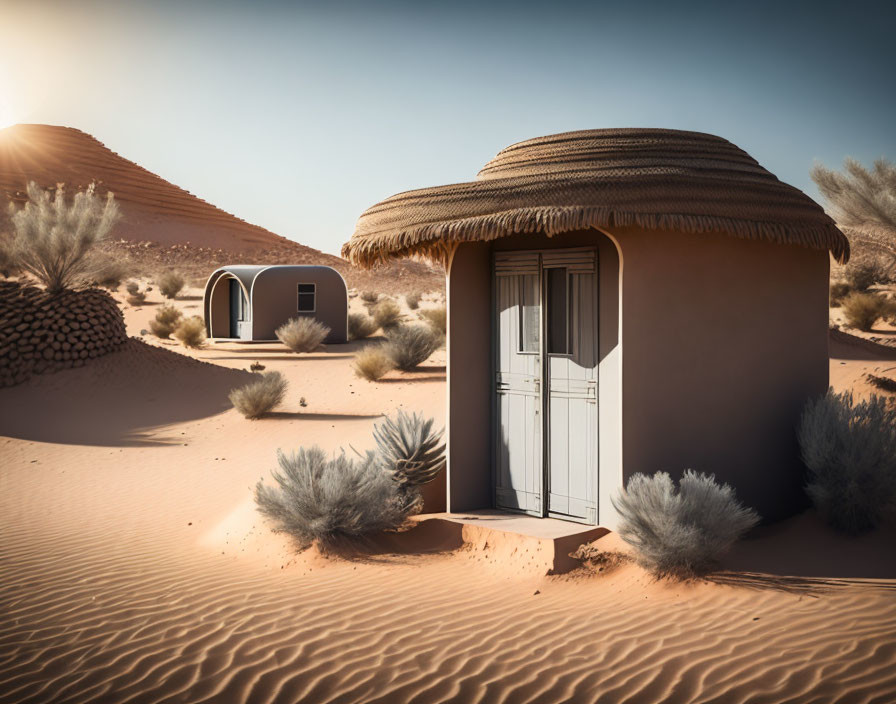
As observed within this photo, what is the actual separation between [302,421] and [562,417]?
28.3 ft

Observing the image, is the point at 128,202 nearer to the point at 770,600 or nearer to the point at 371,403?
A: the point at 371,403

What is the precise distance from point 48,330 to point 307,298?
8618 mm

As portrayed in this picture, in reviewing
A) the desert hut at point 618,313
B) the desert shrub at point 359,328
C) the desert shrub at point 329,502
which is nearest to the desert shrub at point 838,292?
Answer: the desert shrub at point 359,328

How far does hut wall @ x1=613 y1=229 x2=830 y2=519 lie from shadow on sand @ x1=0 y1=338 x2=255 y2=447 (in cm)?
966

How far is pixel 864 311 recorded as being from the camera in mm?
22359

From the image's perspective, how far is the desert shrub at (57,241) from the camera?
56.2 ft

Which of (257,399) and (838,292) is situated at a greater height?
(838,292)

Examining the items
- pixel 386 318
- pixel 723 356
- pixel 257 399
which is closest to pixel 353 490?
pixel 723 356

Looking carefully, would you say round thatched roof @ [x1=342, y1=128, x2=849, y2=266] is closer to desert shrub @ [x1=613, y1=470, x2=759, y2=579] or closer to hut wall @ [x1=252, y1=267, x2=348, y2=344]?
desert shrub @ [x1=613, y1=470, x2=759, y2=579]

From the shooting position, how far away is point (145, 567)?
7.05 m

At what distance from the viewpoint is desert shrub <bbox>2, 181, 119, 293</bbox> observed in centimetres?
1714

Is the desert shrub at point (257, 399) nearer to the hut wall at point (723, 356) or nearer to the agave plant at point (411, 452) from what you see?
the agave plant at point (411, 452)

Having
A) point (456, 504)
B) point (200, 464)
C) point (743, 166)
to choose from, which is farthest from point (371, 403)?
point (743, 166)

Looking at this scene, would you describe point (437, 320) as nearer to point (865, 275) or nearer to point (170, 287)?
point (865, 275)
